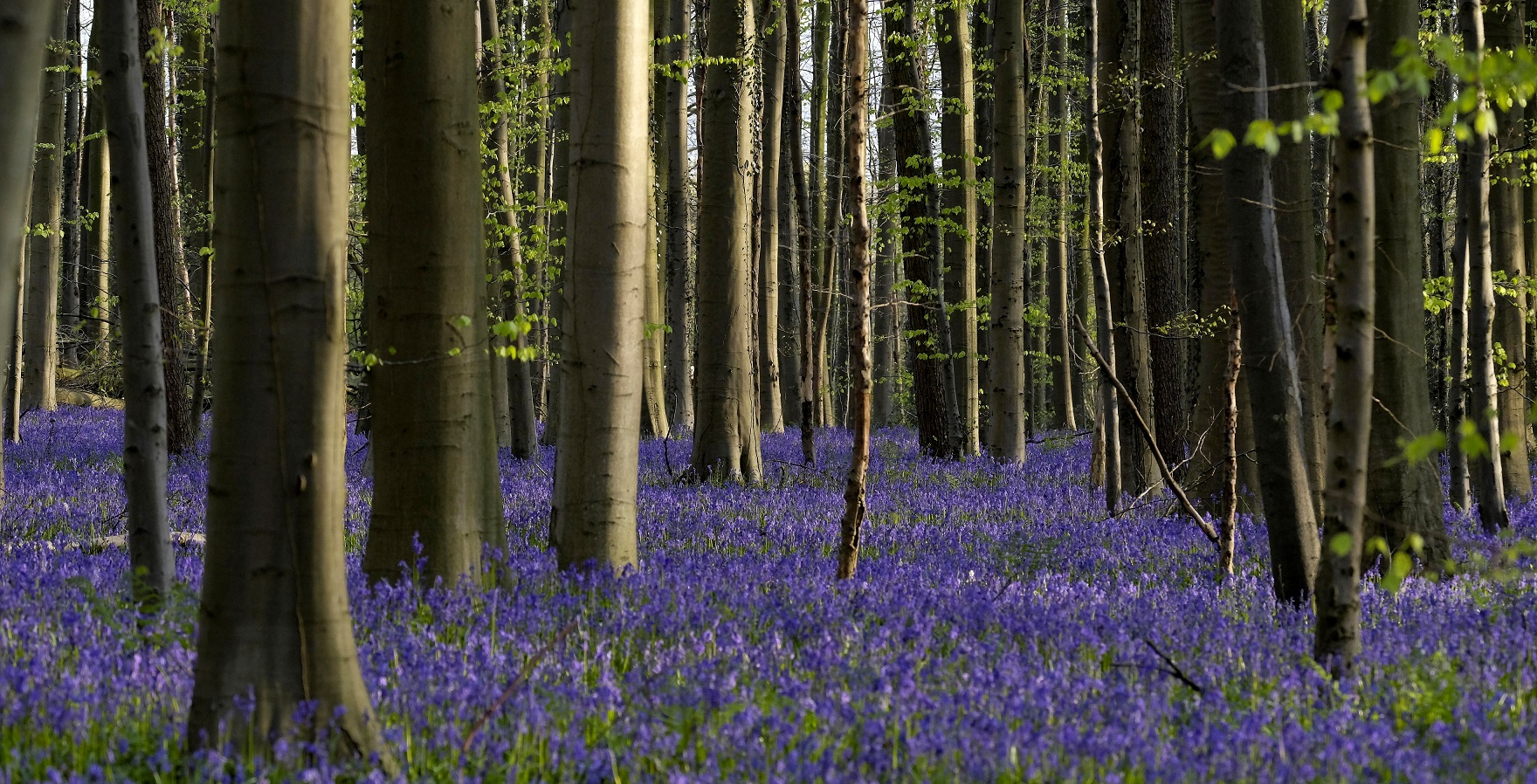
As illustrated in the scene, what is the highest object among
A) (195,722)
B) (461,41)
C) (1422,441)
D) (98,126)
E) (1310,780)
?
(98,126)

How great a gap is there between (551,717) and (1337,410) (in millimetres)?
2958

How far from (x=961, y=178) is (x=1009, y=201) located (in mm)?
2148

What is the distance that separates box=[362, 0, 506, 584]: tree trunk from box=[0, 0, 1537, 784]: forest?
19mm

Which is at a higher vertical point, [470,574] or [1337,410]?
[1337,410]

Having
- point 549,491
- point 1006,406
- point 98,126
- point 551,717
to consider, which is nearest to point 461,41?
point 551,717

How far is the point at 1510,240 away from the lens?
11.9 meters

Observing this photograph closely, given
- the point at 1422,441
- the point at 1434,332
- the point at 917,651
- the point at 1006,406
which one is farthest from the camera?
the point at 1434,332

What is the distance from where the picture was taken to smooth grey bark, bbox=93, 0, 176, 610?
4961mm

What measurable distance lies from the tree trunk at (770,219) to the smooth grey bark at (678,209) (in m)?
1.15

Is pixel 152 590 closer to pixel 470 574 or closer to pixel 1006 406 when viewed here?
pixel 470 574

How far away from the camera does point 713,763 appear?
10.4ft

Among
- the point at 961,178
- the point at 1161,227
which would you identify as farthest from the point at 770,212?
the point at 1161,227

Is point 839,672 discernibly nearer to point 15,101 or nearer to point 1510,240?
point 15,101

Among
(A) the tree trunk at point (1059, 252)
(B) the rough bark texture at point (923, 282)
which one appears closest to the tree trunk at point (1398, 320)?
(B) the rough bark texture at point (923, 282)
